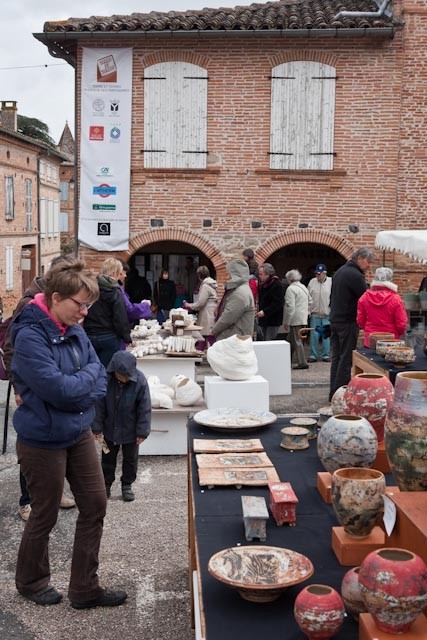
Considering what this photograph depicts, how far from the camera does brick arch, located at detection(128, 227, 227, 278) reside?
1448 centimetres

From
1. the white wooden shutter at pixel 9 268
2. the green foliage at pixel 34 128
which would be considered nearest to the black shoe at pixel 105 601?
the white wooden shutter at pixel 9 268

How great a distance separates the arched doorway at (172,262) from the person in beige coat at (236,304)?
8139 millimetres

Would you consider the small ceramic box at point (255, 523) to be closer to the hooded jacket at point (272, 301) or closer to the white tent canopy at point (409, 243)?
the white tent canopy at point (409, 243)

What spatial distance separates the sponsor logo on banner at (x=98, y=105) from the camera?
14.1m

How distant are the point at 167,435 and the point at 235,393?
2.68 feet

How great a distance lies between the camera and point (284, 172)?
14.4m

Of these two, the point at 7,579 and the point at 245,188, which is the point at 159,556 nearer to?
the point at 7,579

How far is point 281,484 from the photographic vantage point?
11.0 feet

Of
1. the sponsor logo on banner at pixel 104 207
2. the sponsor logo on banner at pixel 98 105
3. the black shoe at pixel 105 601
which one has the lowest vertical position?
the black shoe at pixel 105 601

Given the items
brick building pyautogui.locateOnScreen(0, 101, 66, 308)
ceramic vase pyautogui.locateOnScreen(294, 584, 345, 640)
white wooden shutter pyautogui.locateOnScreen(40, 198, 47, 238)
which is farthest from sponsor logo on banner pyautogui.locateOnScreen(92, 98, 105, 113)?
white wooden shutter pyautogui.locateOnScreen(40, 198, 47, 238)

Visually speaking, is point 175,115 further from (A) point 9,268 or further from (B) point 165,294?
(A) point 9,268

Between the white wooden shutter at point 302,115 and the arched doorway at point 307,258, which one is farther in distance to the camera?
the arched doorway at point 307,258

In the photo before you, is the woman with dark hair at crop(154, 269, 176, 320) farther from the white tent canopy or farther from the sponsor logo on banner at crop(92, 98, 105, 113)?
the white tent canopy

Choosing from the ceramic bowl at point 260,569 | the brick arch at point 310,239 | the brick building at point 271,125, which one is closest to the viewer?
the ceramic bowl at point 260,569
